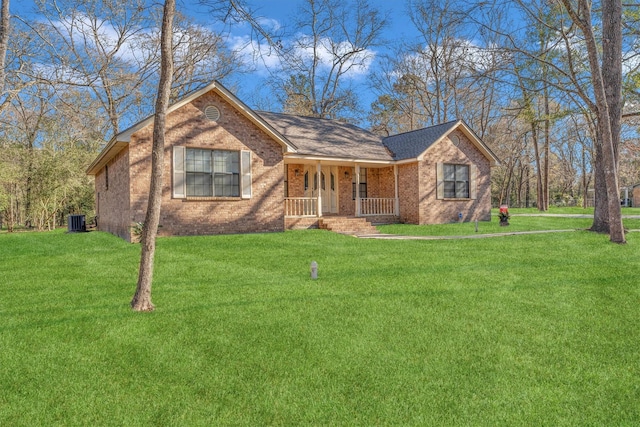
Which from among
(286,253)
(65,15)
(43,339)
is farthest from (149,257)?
(65,15)

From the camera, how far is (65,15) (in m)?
9.55

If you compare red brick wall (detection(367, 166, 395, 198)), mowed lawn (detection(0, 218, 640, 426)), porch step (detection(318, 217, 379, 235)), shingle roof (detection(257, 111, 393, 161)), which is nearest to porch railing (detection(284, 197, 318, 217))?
porch step (detection(318, 217, 379, 235))

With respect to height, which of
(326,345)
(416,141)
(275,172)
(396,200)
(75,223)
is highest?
(416,141)

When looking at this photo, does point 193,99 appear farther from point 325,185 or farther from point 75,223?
point 75,223

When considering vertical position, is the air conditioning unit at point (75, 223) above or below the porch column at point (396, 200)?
below

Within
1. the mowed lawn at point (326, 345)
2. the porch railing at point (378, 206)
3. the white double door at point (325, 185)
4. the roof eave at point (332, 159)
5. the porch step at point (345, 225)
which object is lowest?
the mowed lawn at point (326, 345)

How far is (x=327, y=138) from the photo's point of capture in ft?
59.2

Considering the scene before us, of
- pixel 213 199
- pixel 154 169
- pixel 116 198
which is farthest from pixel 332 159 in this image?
pixel 154 169

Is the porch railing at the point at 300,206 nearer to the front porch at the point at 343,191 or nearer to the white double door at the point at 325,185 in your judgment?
the front porch at the point at 343,191

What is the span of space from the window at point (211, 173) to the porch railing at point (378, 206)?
628 cm

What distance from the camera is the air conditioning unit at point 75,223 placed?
18828 mm

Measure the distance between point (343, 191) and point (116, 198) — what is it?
9271 millimetres

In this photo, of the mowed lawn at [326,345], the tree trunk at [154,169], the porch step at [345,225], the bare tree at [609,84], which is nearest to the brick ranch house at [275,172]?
the porch step at [345,225]

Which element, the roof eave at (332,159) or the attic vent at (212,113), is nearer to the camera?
the attic vent at (212,113)
